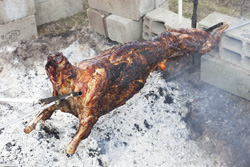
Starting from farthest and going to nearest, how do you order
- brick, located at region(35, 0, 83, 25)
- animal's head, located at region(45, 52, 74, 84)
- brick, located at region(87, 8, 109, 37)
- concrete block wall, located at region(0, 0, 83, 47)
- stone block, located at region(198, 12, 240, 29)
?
brick, located at region(35, 0, 83, 25) → concrete block wall, located at region(0, 0, 83, 47) → brick, located at region(87, 8, 109, 37) → stone block, located at region(198, 12, 240, 29) → animal's head, located at region(45, 52, 74, 84)

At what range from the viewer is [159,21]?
570 centimetres

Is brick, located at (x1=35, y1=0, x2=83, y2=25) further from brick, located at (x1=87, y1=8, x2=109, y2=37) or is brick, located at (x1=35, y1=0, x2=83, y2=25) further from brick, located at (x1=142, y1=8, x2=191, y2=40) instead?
brick, located at (x1=142, y1=8, x2=191, y2=40)

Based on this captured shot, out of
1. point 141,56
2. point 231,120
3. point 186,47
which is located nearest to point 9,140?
point 141,56

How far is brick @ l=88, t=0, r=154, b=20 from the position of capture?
5.76 meters

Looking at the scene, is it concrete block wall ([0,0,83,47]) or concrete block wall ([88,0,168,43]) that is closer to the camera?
concrete block wall ([88,0,168,43])

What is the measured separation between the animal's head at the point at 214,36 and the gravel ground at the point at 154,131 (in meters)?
0.89

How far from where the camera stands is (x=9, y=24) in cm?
665

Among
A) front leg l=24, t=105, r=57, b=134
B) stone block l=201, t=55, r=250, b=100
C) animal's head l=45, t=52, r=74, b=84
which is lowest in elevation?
stone block l=201, t=55, r=250, b=100

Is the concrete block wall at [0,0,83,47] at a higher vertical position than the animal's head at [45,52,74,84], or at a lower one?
lower

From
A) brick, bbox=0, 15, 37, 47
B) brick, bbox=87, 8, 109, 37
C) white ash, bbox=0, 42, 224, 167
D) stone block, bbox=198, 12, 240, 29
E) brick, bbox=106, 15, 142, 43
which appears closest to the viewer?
white ash, bbox=0, 42, 224, 167

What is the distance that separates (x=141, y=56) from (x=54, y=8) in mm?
4131

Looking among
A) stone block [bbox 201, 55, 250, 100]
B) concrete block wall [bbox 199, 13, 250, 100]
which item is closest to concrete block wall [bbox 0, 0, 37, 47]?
concrete block wall [bbox 199, 13, 250, 100]

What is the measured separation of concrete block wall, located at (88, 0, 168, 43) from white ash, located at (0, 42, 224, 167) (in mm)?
1353

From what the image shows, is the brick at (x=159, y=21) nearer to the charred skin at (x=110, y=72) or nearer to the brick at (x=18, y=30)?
the charred skin at (x=110, y=72)
